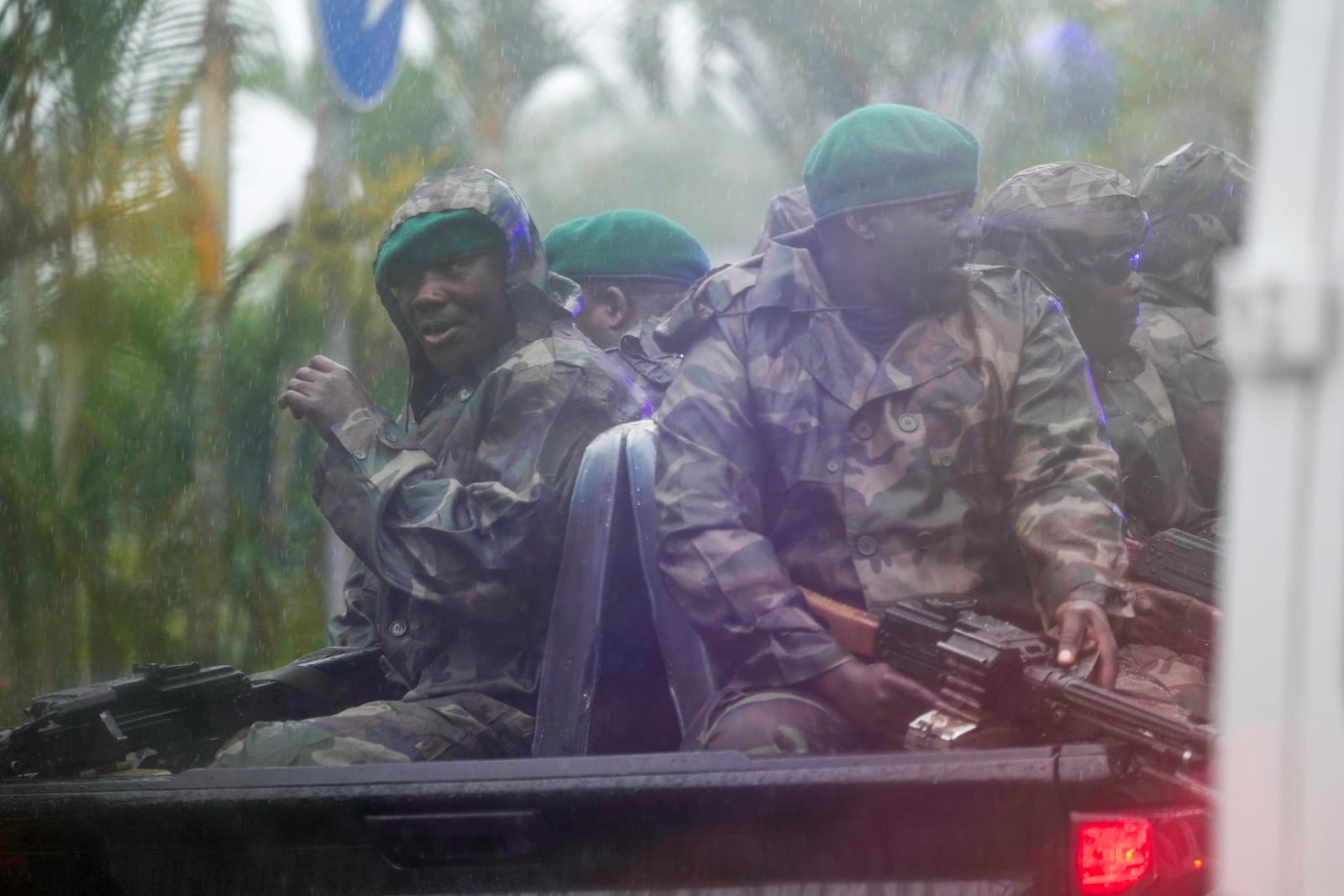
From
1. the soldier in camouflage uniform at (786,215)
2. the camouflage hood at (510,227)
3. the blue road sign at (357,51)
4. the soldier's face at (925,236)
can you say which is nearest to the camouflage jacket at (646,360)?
the soldier in camouflage uniform at (786,215)

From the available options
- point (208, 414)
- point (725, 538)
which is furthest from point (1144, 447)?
point (208, 414)

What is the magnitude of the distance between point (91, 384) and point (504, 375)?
6.83m

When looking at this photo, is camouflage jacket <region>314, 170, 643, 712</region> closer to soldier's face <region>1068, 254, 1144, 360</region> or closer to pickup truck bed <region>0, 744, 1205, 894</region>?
pickup truck bed <region>0, 744, 1205, 894</region>

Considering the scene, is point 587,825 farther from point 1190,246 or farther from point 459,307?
point 1190,246

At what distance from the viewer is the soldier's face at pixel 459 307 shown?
342 cm

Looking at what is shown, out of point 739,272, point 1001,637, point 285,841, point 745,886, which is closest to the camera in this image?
point 745,886

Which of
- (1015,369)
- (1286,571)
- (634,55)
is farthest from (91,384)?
(1286,571)

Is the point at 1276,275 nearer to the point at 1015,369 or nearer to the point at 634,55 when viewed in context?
the point at 1015,369

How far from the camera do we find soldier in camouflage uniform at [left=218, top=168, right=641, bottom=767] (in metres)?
3.05

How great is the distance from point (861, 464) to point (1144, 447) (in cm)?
111

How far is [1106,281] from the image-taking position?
Answer: 3.66 metres

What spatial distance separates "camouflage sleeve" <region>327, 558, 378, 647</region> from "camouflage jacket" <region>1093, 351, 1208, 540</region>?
174 cm

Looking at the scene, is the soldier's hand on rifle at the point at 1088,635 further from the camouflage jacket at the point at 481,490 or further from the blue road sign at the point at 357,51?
the blue road sign at the point at 357,51

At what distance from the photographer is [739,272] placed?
305cm
